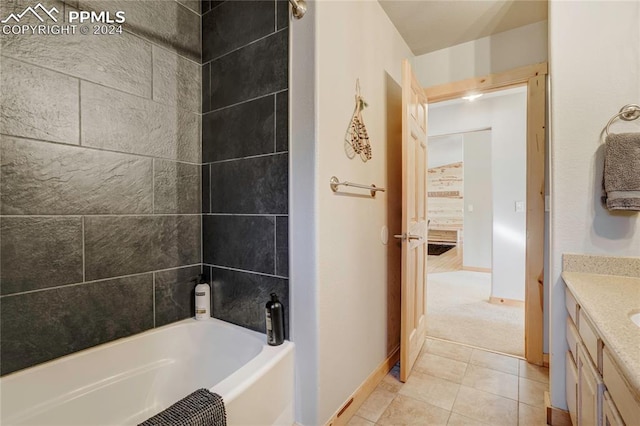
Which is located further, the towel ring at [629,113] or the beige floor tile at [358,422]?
the beige floor tile at [358,422]

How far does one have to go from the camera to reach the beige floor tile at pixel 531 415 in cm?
160

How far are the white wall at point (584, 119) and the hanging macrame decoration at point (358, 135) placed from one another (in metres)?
0.97

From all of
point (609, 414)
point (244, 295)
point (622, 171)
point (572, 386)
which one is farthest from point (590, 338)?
point (244, 295)

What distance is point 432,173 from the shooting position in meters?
7.89

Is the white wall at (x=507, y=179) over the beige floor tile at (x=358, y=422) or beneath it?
over

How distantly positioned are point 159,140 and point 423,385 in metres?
2.20

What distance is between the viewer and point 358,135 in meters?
1.71

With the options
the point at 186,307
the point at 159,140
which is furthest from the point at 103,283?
the point at 159,140

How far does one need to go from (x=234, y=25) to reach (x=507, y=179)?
3.57m

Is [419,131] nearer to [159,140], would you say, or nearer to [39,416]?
[159,140]

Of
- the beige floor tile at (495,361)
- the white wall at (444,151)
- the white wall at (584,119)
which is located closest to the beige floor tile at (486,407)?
the white wall at (584,119)

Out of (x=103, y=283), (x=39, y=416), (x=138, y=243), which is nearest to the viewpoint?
(x=39, y=416)

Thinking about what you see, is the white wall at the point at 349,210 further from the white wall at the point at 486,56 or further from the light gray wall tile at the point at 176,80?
the light gray wall tile at the point at 176,80

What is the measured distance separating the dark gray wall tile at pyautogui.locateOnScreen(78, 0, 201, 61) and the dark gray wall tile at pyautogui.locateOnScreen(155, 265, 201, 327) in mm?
1288
